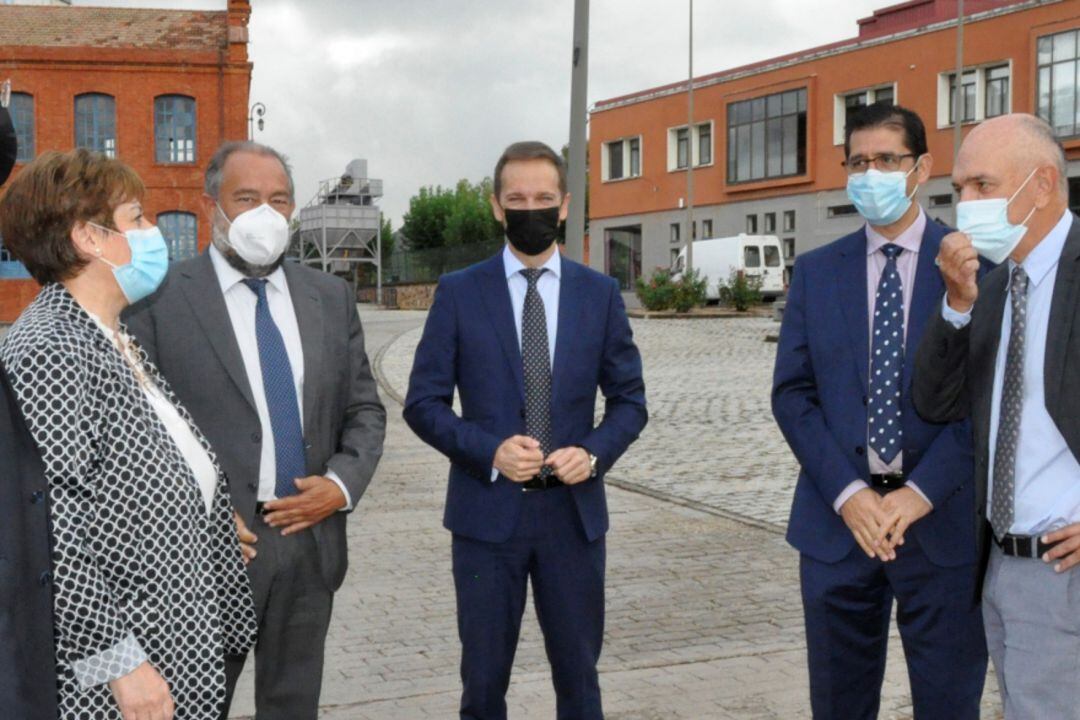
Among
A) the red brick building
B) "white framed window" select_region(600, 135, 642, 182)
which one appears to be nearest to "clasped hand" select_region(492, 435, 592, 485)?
the red brick building

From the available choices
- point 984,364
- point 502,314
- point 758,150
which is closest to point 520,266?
point 502,314

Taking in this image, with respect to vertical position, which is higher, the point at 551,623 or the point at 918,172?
the point at 918,172

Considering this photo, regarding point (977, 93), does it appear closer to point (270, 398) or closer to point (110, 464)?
point (270, 398)

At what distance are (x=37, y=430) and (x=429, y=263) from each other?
5883 centimetres

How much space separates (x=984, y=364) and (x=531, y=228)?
61.5 inches

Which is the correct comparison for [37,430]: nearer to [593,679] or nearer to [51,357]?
[51,357]

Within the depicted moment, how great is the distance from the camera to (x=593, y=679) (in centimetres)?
442

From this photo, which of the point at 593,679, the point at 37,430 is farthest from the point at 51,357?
the point at 593,679

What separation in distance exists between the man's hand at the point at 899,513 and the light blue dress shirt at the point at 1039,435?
0.91 ft

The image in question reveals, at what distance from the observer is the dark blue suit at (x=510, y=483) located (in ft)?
14.2

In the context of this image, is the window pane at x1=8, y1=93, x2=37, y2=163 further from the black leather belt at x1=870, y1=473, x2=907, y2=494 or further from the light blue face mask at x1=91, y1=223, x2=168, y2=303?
the black leather belt at x1=870, y1=473, x2=907, y2=494

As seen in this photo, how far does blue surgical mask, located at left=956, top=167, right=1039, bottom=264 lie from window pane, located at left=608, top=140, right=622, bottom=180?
5627cm

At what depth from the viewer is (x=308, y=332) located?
4.17 meters

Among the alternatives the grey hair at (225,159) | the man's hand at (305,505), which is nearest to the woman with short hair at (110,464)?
the man's hand at (305,505)
